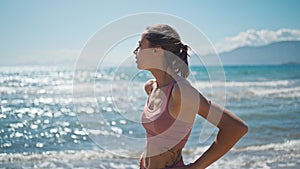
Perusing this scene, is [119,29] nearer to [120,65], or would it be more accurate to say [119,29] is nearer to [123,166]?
[120,65]

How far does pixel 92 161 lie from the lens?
9.30 meters

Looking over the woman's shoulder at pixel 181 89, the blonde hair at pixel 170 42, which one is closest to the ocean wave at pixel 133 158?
the blonde hair at pixel 170 42

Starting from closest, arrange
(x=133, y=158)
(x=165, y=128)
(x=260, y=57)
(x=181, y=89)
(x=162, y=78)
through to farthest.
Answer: (x=181, y=89) < (x=165, y=128) < (x=162, y=78) < (x=133, y=158) < (x=260, y=57)

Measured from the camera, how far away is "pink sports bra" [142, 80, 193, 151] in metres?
2.20

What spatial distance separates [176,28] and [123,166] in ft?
21.9

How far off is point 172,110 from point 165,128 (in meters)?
0.11

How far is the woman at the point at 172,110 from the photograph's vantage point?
2115 millimetres

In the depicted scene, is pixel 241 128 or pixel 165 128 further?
pixel 165 128

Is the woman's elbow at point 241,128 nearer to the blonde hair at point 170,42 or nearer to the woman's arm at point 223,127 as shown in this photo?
the woman's arm at point 223,127

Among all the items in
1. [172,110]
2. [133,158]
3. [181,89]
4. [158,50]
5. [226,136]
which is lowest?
[133,158]

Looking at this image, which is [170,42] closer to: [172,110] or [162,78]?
[162,78]

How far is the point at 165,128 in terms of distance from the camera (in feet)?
7.29

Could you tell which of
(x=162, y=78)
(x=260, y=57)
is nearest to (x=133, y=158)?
(x=162, y=78)

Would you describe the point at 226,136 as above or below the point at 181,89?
below
